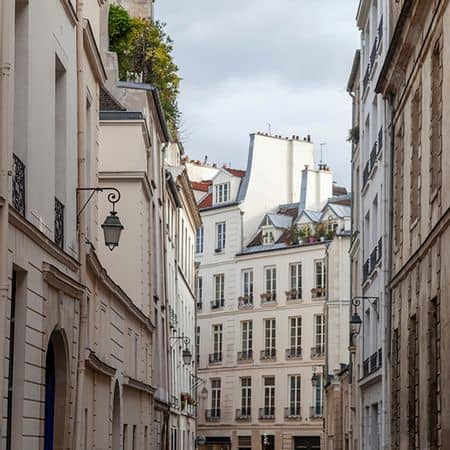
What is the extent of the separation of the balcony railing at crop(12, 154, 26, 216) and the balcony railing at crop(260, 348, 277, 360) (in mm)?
51281

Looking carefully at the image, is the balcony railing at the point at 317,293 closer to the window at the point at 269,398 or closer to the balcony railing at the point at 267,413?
the window at the point at 269,398

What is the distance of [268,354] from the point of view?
64188mm

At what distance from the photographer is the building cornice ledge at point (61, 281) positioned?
1395 centimetres

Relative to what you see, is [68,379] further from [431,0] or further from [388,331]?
[388,331]

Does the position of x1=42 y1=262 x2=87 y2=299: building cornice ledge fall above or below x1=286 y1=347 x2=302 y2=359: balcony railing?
below

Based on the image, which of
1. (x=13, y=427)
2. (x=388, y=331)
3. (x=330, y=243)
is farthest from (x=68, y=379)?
(x=330, y=243)

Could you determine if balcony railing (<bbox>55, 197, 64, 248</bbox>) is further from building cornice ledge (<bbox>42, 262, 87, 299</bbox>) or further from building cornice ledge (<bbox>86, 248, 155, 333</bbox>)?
building cornice ledge (<bbox>86, 248, 155, 333</bbox>)

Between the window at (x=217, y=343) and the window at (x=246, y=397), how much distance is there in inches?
91.6

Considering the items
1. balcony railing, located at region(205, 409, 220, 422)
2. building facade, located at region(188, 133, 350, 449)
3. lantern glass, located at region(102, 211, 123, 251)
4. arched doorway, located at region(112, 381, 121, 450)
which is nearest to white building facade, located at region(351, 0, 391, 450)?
arched doorway, located at region(112, 381, 121, 450)

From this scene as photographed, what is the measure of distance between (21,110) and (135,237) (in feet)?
52.3

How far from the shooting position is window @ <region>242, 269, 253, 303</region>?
6556cm

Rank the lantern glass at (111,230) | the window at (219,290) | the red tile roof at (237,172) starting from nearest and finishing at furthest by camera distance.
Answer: the lantern glass at (111,230) < the window at (219,290) < the red tile roof at (237,172)

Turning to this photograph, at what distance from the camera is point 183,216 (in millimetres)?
50188

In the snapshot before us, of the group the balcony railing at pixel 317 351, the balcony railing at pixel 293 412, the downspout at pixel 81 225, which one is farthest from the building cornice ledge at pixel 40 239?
the balcony railing at pixel 293 412
